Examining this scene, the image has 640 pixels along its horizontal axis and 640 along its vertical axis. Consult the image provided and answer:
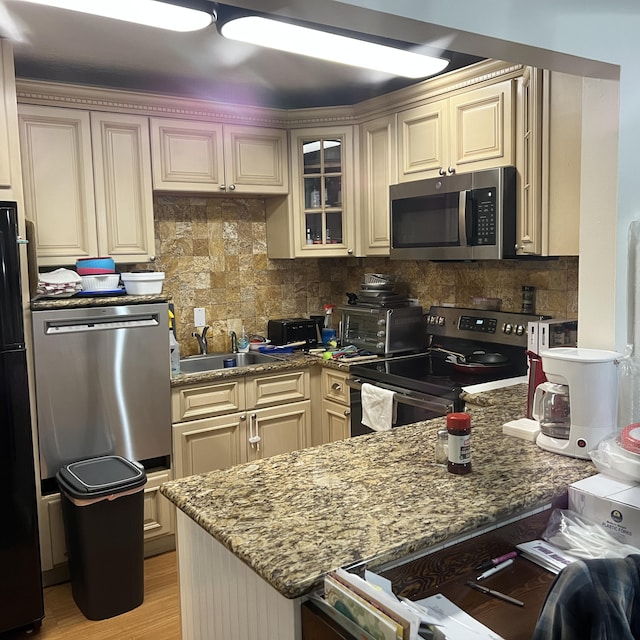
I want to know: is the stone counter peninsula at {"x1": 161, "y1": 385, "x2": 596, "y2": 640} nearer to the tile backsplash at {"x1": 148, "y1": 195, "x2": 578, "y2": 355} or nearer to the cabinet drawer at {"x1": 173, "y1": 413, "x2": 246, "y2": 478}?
the cabinet drawer at {"x1": 173, "y1": 413, "x2": 246, "y2": 478}

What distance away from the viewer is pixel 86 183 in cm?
319

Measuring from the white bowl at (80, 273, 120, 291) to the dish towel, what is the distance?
1.38 metres

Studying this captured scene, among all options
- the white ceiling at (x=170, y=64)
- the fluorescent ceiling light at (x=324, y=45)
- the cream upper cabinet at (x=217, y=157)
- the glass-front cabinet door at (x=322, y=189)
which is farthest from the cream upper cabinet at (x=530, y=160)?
the cream upper cabinet at (x=217, y=157)

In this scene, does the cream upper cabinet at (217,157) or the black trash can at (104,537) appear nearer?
the black trash can at (104,537)

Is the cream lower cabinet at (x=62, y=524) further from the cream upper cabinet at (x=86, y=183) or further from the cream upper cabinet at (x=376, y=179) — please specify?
the cream upper cabinet at (x=376, y=179)

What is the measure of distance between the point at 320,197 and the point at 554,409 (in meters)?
2.36

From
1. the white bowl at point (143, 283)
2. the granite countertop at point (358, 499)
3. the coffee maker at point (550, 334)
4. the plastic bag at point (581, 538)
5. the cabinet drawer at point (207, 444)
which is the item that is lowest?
the cabinet drawer at point (207, 444)

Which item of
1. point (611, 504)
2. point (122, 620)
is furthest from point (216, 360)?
point (611, 504)

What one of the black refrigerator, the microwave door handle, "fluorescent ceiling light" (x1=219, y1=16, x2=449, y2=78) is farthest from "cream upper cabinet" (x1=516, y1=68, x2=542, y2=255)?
the black refrigerator

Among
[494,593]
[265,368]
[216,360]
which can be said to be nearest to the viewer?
[494,593]

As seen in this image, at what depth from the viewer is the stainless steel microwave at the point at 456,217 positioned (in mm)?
2887

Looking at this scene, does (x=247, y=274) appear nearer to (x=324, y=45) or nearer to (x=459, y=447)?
(x=324, y=45)

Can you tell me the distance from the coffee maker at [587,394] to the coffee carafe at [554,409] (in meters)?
0.03

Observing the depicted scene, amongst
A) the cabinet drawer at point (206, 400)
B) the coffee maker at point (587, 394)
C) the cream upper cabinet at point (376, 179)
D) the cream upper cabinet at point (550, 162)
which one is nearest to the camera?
the coffee maker at point (587, 394)
